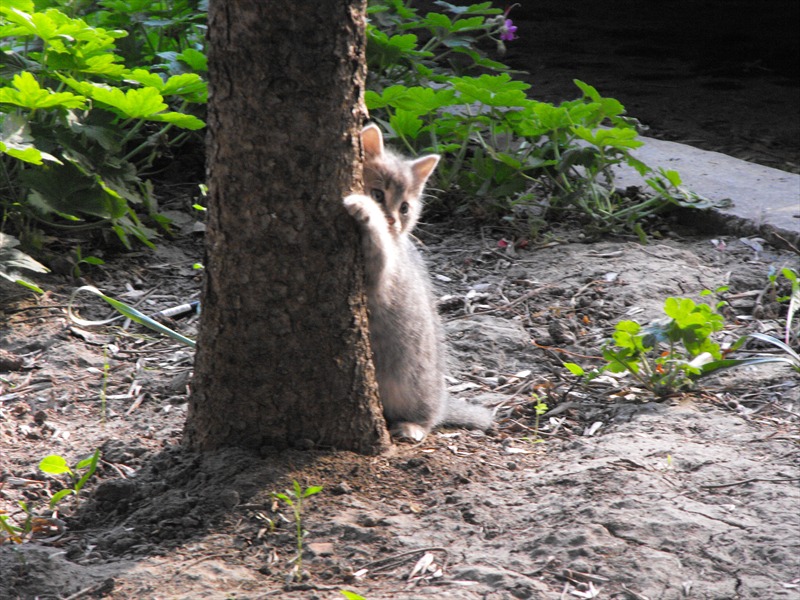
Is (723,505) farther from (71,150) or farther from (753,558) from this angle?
(71,150)

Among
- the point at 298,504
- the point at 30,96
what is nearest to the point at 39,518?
the point at 298,504

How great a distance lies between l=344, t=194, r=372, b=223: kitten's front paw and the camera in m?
2.76

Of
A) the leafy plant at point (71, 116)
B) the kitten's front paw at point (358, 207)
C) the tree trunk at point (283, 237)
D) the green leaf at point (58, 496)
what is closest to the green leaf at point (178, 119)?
the leafy plant at point (71, 116)

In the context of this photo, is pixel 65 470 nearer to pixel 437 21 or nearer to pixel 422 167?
pixel 422 167

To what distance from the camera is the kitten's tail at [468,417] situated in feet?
11.7

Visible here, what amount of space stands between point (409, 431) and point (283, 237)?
3.42ft

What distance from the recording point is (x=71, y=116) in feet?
14.8

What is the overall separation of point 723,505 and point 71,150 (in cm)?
339

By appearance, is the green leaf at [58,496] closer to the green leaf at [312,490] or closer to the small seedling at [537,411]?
the green leaf at [312,490]

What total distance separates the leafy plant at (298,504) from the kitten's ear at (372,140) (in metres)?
1.57

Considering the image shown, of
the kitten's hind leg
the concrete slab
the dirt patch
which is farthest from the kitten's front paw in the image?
the concrete slab

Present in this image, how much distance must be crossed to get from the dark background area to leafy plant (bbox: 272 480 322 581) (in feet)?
18.1

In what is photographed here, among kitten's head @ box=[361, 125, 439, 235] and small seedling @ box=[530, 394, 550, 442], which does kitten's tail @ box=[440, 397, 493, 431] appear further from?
kitten's head @ box=[361, 125, 439, 235]

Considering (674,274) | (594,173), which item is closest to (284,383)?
(674,274)
